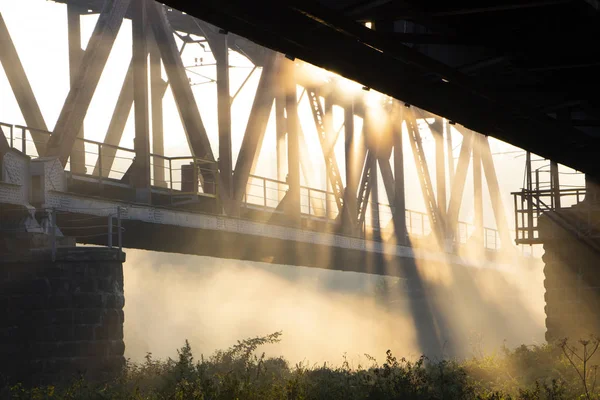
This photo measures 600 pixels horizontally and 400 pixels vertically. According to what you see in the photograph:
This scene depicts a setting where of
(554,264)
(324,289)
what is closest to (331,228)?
(554,264)

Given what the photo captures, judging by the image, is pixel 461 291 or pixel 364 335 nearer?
pixel 461 291

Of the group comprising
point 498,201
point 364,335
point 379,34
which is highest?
point 498,201

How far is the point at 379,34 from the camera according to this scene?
869 centimetres

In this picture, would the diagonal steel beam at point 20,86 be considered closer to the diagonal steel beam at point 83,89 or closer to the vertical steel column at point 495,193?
the diagonal steel beam at point 83,89

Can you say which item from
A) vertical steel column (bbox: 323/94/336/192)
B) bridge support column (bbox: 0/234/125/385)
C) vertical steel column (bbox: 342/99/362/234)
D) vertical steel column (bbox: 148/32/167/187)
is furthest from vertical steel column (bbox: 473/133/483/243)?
bridge support column (bbox: 0/234/125/385)

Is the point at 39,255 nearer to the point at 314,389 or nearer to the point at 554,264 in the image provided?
the point at 314,389

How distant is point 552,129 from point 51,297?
10.4 metres

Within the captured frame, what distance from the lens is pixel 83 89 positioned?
22578mm

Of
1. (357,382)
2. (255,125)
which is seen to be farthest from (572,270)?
(255,125)

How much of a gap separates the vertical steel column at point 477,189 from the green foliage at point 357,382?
29.8m

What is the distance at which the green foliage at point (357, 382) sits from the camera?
11852 millimetres

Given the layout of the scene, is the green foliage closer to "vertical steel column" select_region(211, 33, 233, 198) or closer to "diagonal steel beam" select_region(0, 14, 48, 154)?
"vertical steel column" select_region(211, 33, 233, 198)

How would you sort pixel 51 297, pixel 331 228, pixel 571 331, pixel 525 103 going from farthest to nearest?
pixel 331 228
pixel 571 331
pixel 51 297
pixel 525 103

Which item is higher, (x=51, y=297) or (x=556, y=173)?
(x=556, y=173)
